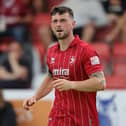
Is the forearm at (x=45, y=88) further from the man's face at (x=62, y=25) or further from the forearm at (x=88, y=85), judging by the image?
the forearm at (x=88, y=85)

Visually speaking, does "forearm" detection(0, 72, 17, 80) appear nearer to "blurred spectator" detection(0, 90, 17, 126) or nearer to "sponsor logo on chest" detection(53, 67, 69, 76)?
"blurred spectator" detection(0, 90, 17, 126)

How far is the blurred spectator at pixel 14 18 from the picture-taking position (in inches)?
357

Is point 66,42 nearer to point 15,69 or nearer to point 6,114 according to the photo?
point 6,114

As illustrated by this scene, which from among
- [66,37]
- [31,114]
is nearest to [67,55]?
[66,37]

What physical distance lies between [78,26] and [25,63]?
119 cm

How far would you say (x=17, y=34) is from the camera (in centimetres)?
905

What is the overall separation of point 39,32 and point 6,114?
2.28 metres

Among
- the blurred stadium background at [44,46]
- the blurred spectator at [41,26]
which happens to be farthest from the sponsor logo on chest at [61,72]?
the blurred spectator at [41,26]

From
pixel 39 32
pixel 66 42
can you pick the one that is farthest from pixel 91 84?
pixel 39 32

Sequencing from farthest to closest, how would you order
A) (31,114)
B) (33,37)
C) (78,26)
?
(33,37) < (78,26) < (31,114)

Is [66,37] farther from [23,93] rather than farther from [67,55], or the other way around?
[23,93]

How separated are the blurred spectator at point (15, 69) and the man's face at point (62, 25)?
10.8 feet

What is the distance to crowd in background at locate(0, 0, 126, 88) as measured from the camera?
8.23 metres

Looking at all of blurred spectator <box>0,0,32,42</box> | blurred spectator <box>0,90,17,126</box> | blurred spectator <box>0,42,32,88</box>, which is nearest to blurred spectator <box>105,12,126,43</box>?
blurred spectator <box>0,42,32,88</box>
